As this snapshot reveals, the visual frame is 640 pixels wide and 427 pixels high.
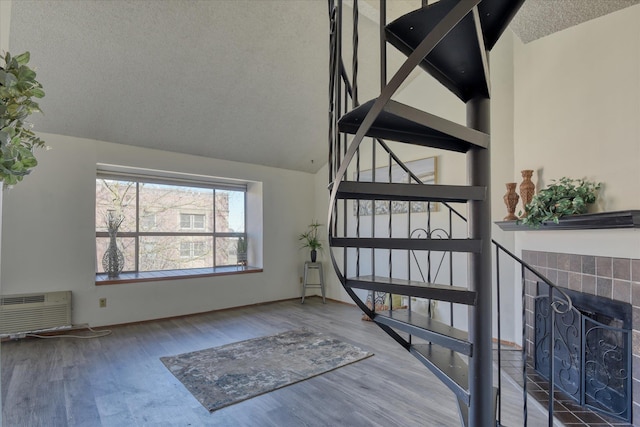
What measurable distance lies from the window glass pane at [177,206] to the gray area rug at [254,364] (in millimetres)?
2117

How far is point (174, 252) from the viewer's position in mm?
4820

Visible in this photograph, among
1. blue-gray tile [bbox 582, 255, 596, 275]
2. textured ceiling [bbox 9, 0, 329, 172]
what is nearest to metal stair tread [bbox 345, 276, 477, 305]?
blue-gray tile [bbox 582, 255, 596, 275]

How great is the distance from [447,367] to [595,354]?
4.59ft

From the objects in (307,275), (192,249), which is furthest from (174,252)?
(307,275)

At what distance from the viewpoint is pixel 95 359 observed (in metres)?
3.01

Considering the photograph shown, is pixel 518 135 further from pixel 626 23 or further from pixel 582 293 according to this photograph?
pixel 582 293

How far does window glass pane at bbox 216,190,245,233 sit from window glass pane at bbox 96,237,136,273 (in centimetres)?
119

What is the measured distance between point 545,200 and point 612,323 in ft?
2.81

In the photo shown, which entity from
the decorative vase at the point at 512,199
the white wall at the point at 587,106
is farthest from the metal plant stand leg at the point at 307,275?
the white wall at the point at 587,106

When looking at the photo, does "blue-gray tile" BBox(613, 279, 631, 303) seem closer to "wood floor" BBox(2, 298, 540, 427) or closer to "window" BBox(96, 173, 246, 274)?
"wood floor" BBox(2, 298, 540, 427)

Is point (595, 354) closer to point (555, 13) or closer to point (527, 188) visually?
point (527, 188)

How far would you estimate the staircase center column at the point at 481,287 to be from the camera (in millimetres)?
1395

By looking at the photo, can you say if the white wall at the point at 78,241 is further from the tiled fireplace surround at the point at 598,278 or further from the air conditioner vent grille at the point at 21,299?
the tiled fireplace surround at the point at 598,278

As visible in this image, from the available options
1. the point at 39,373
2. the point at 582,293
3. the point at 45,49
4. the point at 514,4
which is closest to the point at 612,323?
the point at 582,293
